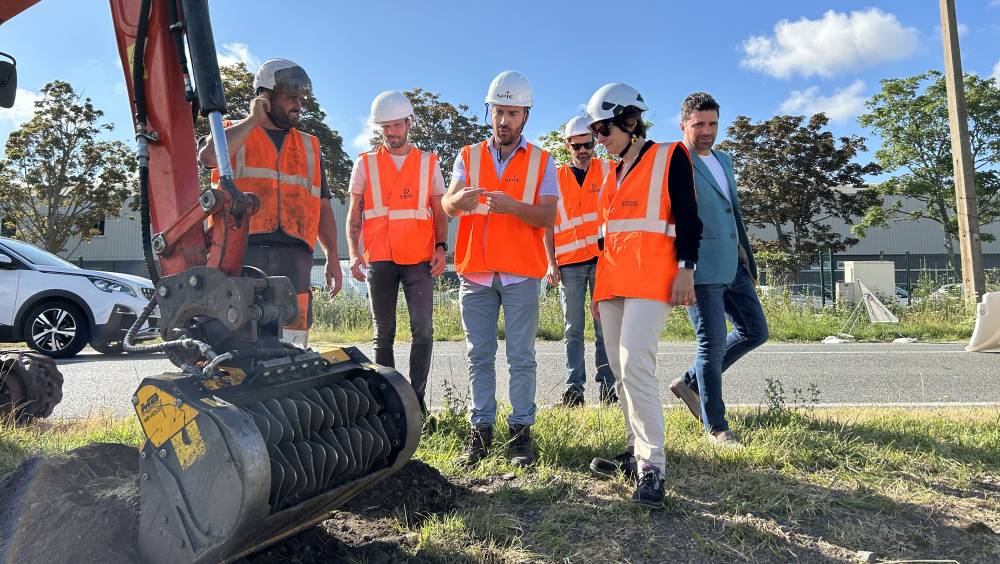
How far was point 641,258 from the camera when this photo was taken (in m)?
3.42

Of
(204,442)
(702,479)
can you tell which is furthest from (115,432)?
(702,479)

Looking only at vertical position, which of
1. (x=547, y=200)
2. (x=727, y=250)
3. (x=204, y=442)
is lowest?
(x=204, y=442)

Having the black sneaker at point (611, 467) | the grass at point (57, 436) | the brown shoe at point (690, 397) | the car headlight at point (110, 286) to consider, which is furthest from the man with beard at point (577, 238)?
the car headlight at point (110, 286)

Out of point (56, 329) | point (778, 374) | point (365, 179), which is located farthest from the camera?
point (56, 329)

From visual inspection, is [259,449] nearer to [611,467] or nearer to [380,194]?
[611,467]

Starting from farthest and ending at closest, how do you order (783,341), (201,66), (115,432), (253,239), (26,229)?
(26,229), (783,341), (115,432), (253,239), (201,66)

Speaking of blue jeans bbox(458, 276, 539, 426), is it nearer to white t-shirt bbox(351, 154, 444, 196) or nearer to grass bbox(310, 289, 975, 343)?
white t-shirt bbox(351, 154, 444, 196)

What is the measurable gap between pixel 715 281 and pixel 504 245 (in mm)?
1284

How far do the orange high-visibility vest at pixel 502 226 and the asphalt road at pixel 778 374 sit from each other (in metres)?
1.42

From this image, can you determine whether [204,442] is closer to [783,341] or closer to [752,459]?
[752,459]

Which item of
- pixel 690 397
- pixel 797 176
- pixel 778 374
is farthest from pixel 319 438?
pixel 797 176

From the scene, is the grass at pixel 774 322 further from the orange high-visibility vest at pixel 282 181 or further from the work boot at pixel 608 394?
the orange high-visibility vest at pixel 282 181

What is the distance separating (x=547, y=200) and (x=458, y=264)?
668 mm

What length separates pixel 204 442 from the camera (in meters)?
2.25
